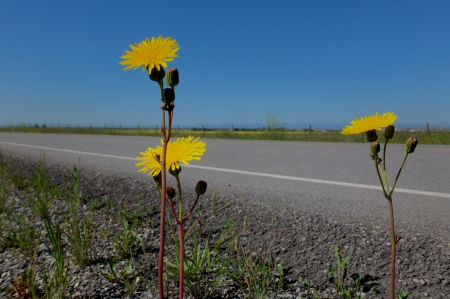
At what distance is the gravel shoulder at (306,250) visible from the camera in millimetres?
1695

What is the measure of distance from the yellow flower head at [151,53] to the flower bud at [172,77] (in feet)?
0.09

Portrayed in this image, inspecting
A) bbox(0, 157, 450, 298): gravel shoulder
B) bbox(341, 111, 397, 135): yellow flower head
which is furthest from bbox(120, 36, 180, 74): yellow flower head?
bbox(0, 157, 450, 298): gravel shoulder

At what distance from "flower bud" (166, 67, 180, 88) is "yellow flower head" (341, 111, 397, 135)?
0.76 metres

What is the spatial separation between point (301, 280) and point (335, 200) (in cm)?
156

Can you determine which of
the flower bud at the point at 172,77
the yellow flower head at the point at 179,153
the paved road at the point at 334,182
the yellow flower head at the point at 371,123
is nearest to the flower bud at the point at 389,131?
the yellow flower head at the point at 371,123

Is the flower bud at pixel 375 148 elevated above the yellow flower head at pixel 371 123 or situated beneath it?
situated beneath

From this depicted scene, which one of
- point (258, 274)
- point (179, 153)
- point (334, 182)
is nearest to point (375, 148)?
point (179, 153)

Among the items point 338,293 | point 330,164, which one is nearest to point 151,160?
point 338,293

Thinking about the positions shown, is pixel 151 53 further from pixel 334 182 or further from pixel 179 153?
pixel 334 182

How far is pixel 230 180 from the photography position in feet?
13.9

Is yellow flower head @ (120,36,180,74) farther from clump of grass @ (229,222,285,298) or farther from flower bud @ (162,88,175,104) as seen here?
clump of grass @ (229,222,285,298)

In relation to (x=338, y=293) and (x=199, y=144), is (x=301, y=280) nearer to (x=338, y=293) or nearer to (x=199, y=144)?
(x=338, y=293)

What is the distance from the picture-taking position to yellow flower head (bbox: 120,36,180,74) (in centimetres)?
90

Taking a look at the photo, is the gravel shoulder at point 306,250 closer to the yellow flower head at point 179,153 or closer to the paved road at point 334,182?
the paved road at point 334,182
